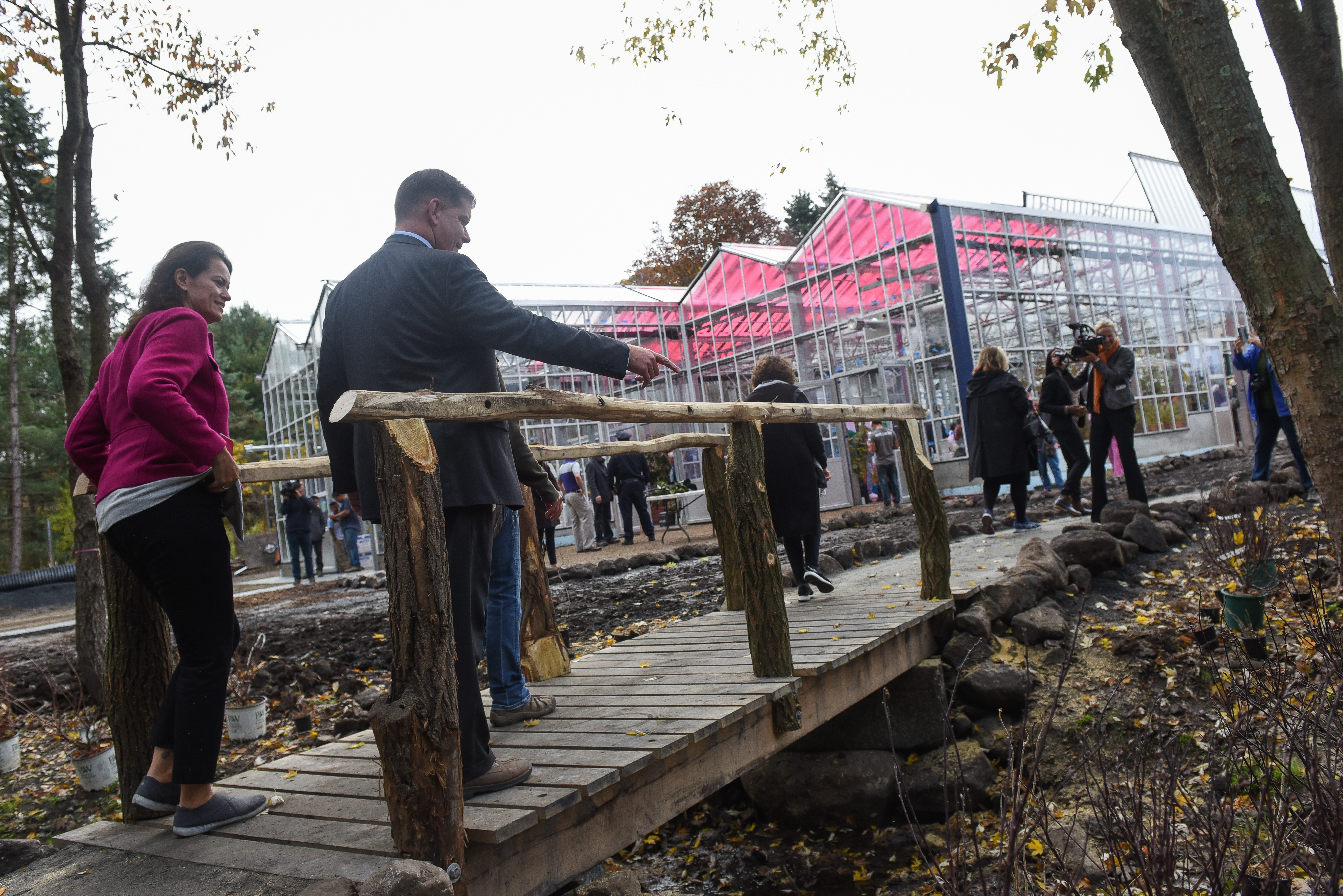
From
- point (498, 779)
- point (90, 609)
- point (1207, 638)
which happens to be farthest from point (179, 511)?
point (1207, 638)

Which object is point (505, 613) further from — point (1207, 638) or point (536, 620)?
point (1207, 638)

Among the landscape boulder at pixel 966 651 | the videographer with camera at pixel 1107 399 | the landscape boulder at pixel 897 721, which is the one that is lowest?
the landscape boulder at pixel 897 721

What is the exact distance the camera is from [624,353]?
268 cm

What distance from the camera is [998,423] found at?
7.82 meters

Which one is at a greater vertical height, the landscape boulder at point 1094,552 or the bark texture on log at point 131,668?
the bark texture on log at point 131,668

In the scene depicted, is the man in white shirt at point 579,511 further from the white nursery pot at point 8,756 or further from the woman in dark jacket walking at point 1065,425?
the white nursery pot at point 8,756

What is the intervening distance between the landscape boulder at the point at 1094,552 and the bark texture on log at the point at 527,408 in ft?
11.0

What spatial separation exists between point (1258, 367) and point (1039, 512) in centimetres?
284

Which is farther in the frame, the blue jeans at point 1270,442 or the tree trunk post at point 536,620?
the blue jeans at point 1270,442

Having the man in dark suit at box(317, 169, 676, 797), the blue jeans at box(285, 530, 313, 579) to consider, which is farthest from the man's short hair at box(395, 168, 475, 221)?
the blue jeans at box(285, 530, 313, 579)

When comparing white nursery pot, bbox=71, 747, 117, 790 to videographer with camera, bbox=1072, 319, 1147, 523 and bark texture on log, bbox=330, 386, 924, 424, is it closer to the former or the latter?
bark texture on log, bbox=330, 386, 924, 424

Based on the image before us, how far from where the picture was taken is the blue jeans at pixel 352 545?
733 inches

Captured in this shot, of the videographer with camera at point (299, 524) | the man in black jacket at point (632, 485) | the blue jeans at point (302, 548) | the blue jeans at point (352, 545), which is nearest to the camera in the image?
the man in black jacket at point (632, 485)

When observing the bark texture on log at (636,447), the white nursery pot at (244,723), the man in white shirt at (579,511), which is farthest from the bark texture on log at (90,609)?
→ the man in white shirt at (579,511)
